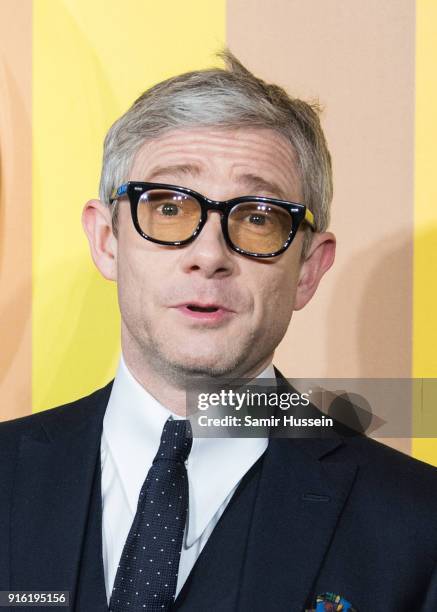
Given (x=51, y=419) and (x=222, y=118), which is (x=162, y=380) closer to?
(x=51, y=419)

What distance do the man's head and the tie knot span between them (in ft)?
0.28

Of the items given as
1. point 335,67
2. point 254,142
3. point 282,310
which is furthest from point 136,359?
point 335,67

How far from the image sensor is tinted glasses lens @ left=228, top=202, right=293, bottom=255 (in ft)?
5.28

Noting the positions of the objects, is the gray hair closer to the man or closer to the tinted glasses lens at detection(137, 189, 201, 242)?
the man

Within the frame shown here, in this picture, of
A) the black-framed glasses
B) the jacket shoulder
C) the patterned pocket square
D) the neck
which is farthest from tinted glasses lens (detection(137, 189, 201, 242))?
the patterned pocket square

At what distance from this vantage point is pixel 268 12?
7.12 feet

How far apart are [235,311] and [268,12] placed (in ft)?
2.81

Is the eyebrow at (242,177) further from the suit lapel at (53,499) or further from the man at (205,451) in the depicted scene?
the suit lapel at (53,499)

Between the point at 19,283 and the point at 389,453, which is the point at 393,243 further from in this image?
the point at 19,283

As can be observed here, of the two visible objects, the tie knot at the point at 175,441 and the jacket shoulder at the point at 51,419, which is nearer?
the tie knot at the point at 175,441

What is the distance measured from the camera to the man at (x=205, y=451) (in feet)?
4.95

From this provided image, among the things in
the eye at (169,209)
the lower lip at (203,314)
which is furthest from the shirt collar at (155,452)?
the eye at (169,209)

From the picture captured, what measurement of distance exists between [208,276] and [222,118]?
29 centimetres

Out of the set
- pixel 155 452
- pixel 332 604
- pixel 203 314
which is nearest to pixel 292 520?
pixel 332 604
